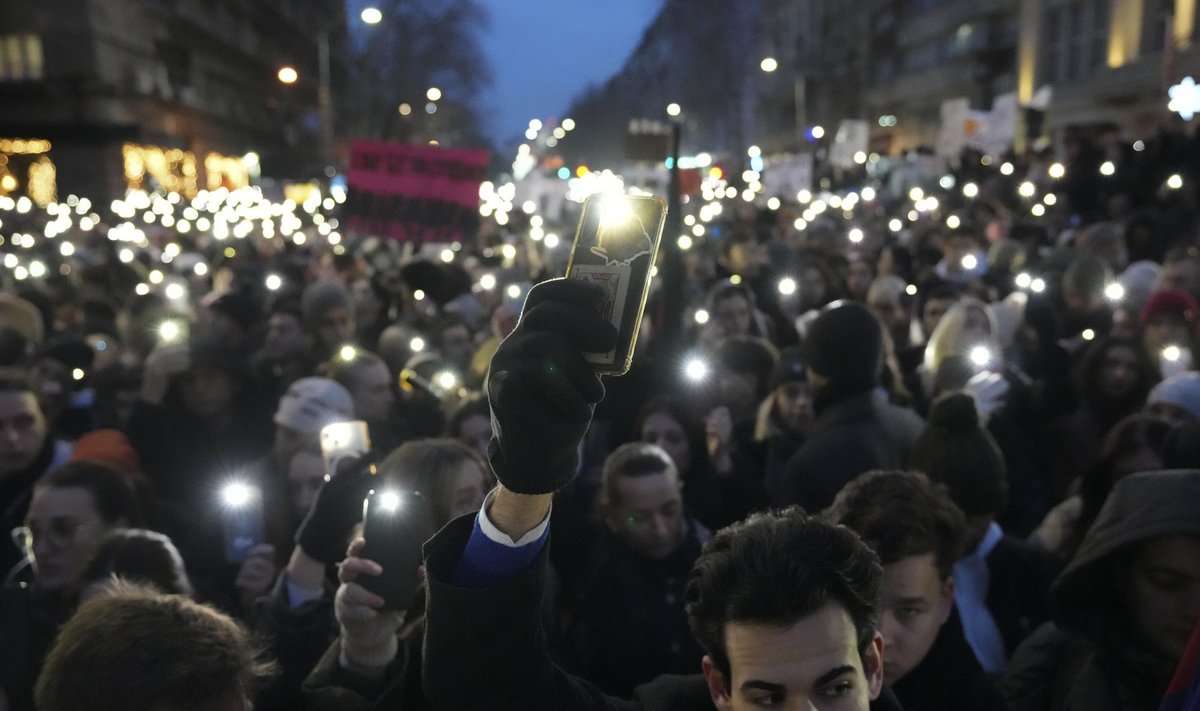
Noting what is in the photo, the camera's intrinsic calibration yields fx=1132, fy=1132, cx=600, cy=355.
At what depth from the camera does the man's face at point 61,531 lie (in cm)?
377

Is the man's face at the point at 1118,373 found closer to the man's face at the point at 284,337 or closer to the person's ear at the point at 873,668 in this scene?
the person's ear at the point at 873,668

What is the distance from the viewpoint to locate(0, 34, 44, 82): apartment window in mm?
38500

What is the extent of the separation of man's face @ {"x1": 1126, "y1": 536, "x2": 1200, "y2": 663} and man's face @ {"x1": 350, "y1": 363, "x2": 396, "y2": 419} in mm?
4033

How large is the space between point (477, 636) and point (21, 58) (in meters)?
43.3

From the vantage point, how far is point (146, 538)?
3.52m

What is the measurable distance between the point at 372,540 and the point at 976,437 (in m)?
2.30

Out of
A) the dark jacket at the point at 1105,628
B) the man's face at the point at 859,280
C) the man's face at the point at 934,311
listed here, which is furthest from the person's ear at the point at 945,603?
the man's face at the point at 859,280

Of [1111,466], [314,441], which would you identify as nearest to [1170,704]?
[1111,466]

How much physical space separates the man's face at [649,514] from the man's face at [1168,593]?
5.44 ft

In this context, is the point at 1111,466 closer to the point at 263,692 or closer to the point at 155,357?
the point at 263,692

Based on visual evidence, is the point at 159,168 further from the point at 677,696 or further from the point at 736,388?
the point at 677,696

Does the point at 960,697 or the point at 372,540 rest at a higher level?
the point at 372,540

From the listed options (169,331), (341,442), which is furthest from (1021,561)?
(169,331)

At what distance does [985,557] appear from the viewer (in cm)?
377
